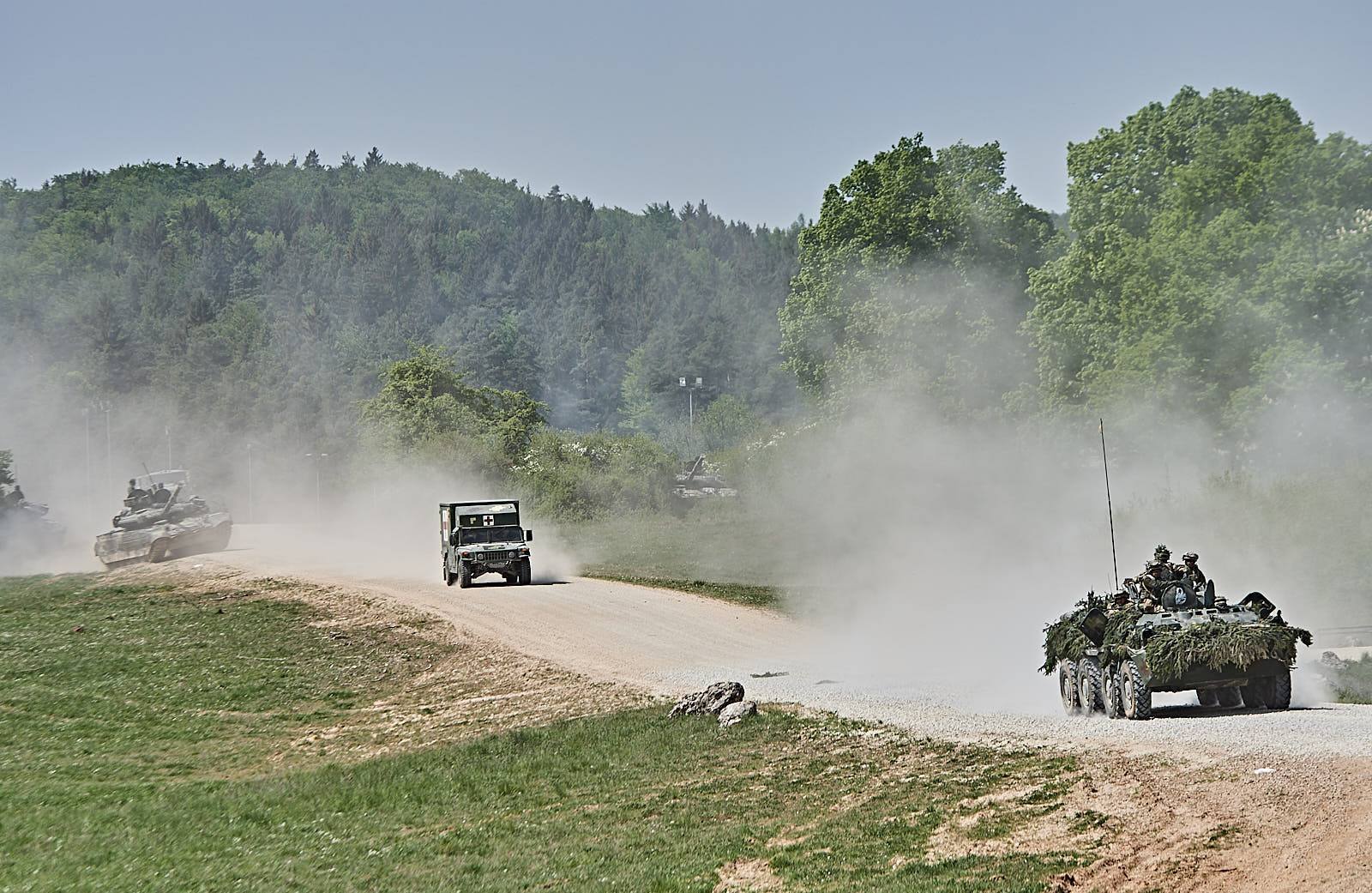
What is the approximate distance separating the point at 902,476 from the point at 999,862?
54720mm

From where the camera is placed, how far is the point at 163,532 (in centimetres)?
6109

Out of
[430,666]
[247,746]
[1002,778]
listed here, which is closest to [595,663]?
[430,666]

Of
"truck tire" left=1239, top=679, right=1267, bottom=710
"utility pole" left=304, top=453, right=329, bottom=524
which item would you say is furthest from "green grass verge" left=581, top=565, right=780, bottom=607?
"utility pole" left=304, top=453, right=329, bottom=524

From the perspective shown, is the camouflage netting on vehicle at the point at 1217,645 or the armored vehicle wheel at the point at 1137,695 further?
the armored vehicle wheel at the point at 1137,695

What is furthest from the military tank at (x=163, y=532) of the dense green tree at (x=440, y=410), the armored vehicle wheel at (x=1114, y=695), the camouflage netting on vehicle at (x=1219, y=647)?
the camouflage netting on vehicle at (x=1219, y=647)

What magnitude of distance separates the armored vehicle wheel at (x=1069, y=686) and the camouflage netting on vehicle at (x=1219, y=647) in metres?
3.18

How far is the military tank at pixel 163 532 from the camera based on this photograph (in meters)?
61.0

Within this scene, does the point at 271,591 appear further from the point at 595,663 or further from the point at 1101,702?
the point at 1101,702

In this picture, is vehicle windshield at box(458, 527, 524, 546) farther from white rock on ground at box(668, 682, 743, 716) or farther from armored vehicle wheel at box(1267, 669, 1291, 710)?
armored vehicle wheel at box(1267, 669, 1291, 710)

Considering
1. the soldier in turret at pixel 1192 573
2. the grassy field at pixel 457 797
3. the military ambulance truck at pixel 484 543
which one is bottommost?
the grassy field at pixel 457 797

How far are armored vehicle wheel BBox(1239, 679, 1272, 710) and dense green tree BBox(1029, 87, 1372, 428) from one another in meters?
34.6

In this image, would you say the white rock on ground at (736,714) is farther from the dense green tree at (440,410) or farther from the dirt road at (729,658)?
the dense green tree at (440,410)

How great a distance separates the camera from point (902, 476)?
69875 mm

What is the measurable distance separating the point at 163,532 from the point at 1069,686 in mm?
44519
